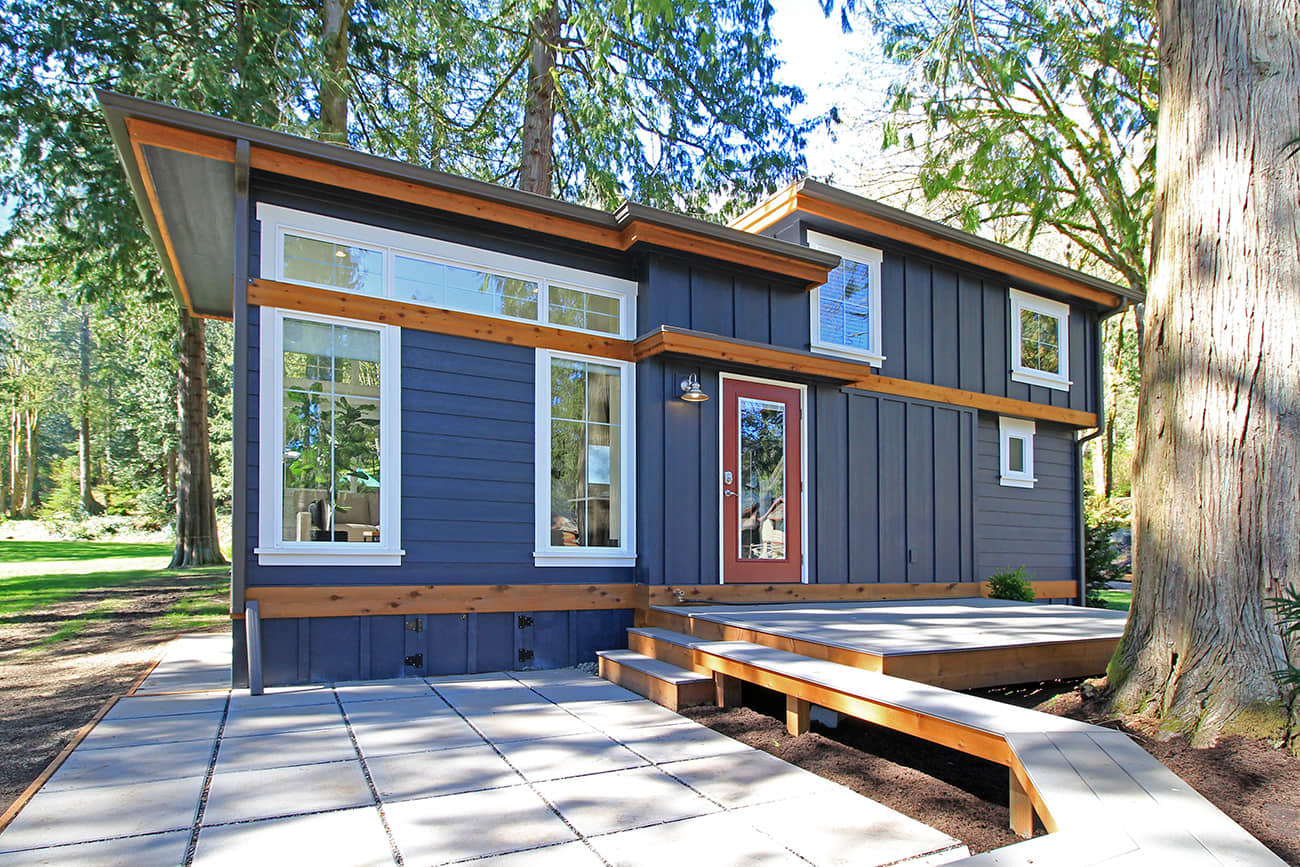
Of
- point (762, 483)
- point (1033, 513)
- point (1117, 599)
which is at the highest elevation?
point (762, 483)

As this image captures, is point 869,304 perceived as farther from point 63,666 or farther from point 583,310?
point 63,666

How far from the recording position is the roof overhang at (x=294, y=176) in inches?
182

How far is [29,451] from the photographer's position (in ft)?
102

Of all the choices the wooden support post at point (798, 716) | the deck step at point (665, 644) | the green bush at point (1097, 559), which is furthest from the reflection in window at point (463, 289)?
the green bush at point (1097, 559)

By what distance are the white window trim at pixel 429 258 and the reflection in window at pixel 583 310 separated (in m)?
0.03

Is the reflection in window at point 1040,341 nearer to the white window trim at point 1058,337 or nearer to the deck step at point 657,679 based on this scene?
the white window trim at point 1058,337

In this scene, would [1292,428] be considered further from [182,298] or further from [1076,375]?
[182,298]

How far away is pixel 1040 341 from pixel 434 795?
8734 millimetres

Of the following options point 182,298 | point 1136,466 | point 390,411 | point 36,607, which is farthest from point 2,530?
point 1136,466

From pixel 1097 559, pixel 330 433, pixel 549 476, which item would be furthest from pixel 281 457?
pixel 1097 559

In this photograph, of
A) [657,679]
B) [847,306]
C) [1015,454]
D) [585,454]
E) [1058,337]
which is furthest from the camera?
[1058,337]

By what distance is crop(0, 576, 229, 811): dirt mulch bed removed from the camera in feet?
12.3

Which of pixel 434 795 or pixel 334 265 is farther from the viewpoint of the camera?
pixel 334 265

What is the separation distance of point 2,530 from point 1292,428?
105ft
